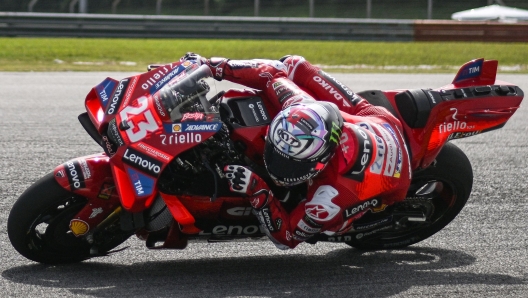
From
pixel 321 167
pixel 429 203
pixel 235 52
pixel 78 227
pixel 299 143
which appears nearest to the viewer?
pixel 299 143

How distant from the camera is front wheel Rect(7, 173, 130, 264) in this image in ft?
14.1

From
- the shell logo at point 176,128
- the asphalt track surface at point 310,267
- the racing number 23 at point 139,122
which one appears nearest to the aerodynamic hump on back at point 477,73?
the asphalt track surface at point 310,267

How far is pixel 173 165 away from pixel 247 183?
43 cm

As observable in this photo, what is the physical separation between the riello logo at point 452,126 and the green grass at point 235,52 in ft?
32.1

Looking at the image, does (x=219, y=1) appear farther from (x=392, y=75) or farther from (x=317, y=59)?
(x=392, y=75)

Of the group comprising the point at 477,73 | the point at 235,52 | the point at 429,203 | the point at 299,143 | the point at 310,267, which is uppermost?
the point at 477,73

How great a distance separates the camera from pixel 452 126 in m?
4.84

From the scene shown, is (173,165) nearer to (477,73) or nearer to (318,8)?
(477,73)

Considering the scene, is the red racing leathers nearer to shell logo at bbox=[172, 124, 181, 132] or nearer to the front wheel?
shell logo at bbox=[172, 124, 181, 132]

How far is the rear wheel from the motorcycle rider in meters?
0.37

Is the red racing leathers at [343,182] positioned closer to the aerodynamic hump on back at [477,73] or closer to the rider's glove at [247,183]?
the rider's glove at [247,183]

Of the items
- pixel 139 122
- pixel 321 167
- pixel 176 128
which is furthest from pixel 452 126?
pixel 139 122

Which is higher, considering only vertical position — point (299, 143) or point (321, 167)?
point (299, 143)

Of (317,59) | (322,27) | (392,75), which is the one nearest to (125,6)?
(322,27)
